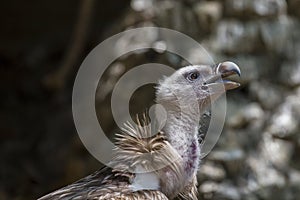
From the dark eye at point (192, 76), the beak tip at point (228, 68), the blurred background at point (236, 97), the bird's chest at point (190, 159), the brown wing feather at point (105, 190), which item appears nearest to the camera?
the brown wing feather at point (105, 190)

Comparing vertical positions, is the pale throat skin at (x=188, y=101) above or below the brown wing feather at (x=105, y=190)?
above

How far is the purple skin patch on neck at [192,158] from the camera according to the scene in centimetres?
378

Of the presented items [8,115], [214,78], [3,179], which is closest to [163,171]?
[214,78]

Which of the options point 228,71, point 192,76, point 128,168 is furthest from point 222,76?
point 128,168

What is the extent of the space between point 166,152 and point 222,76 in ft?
2.03

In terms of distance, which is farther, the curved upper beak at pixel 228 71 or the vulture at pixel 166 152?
the curved upper beak at pixel 228 71

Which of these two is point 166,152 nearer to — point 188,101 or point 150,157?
point 150,157

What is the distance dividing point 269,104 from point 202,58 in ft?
2.71

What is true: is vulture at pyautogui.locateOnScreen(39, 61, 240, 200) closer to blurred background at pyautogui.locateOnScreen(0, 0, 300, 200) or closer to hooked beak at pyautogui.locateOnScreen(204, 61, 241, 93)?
hooked beak at pyautogui.locateOnScreen(204, 61, 241, 93)

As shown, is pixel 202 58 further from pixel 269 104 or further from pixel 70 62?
pixel 70 62

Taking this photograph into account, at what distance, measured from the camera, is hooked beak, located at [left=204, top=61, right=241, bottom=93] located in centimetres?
397

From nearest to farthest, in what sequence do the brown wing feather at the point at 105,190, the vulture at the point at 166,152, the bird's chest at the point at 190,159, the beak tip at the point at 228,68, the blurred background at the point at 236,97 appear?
the brown wing feather at the point at 105,190, the vulture at the point at 166,152, the bird's chest at the point at 190,159, the beak tip at the point at 228,68, the blurred background at the point at 236,97

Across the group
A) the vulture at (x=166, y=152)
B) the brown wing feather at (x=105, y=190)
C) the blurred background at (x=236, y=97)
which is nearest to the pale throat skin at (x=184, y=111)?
the vulture at (x=166, y=152)

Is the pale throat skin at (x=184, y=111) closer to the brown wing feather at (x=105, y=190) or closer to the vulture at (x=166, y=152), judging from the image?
the vulture at (x=166, y=152)
